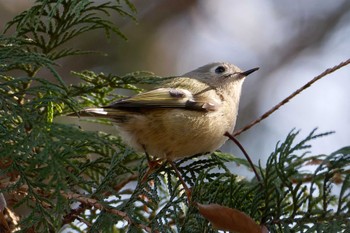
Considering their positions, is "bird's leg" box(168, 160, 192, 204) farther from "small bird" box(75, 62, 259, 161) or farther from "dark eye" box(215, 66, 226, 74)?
"dark eye" box(215, 66, 226, 74)

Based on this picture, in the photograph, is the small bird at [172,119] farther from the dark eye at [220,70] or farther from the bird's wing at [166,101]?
the dark eye at [220,70]

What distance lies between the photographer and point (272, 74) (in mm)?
5348

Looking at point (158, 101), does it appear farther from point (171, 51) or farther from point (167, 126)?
point (171, 51)

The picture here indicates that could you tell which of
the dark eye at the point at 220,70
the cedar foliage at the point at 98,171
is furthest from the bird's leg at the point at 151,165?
the dark eye at the point at 220,70

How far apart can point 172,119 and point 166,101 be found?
0.08 meters

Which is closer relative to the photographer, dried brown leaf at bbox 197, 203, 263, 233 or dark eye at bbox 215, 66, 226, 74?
dried brown leaf at bbox 197, 203, 263, 233

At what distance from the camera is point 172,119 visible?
7.47 ft

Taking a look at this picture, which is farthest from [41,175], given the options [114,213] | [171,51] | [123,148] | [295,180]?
[171,51]

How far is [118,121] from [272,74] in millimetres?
3332

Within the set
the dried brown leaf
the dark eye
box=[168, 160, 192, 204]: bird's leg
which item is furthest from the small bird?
the dried brown leaf

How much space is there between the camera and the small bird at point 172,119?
216cm

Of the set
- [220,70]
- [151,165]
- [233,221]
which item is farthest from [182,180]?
[220,70]

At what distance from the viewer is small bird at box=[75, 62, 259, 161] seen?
2.16m

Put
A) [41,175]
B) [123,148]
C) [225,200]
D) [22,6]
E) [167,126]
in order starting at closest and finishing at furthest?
[41,175], [225,200], [123,148], [167,126], [22,6]
